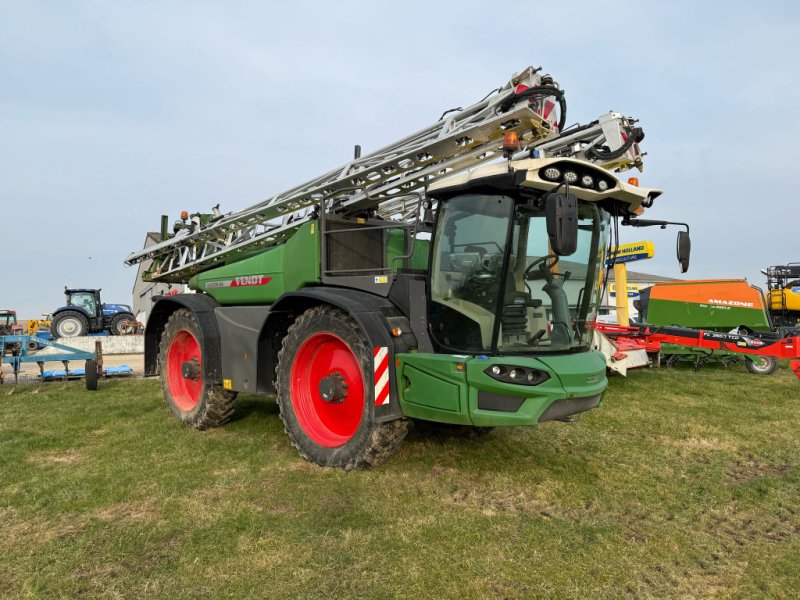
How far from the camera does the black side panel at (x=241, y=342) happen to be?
543cm

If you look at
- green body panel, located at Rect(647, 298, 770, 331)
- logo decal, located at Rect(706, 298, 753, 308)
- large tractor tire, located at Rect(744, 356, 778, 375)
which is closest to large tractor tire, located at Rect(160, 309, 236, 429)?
large tractor tire, located at Rect(744, 356, 778, 375)

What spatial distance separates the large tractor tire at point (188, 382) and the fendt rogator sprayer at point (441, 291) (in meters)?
0.04

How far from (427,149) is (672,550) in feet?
11.6

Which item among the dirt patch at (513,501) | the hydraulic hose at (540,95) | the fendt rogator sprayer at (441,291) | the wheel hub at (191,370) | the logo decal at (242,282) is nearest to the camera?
the dirt patch at (513,501)

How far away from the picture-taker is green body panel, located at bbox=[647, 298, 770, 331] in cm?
1266

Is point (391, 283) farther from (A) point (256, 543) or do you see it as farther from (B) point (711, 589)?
(B) point (711, 589)

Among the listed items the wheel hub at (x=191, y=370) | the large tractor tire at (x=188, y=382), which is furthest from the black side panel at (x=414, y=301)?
the wheel hub at (x=191, y=370)

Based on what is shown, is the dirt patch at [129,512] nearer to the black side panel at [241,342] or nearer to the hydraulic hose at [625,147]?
the black side panel at [241,342]

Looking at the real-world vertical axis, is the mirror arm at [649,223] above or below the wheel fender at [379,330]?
above

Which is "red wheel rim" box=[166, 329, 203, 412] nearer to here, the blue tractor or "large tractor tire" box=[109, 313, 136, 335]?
the blue tractor

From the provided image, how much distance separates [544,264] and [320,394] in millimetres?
2170

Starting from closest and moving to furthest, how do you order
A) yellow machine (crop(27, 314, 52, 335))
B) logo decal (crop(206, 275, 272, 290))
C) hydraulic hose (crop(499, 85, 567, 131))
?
hydraulic hose (crop(499, 85, 567, 131))
logo decal (crop(206, 275, 272, 290))
yellow machine (crop(27, 314, 52, 335))

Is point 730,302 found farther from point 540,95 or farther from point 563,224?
point 563,224

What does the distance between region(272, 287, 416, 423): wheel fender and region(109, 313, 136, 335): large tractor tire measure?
64.9 feet
